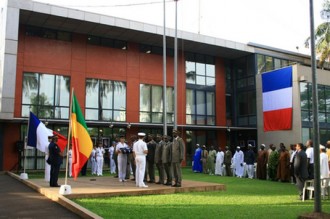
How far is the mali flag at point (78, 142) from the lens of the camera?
10.6 meters

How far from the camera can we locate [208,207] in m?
9.24

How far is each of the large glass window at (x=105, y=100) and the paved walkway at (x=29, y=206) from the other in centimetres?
1408

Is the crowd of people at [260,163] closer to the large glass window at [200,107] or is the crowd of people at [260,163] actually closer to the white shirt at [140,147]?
the white shirt at [140,147]

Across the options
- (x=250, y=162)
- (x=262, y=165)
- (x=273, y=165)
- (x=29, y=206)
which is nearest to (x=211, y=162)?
(x=250, y=162)

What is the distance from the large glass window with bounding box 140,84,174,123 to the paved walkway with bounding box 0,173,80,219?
53.1 ft

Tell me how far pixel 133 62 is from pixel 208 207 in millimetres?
19834

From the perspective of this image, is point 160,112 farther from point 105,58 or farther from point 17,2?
point 17,2

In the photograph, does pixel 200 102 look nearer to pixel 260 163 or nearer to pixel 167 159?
pixel 260 163

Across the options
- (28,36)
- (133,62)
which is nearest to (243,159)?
(133,62)

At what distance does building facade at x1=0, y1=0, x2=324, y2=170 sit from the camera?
2305 cm

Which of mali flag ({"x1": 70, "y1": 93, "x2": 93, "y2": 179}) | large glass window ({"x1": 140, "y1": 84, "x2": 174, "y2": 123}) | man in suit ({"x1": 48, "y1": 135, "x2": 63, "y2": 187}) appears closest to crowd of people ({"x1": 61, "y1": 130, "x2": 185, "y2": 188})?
mali flag ({"x1": 70, "y1": 93, "x2": 93, "y2": 179})

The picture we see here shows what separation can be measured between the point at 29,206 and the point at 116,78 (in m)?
18.2

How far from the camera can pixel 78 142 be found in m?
10.7

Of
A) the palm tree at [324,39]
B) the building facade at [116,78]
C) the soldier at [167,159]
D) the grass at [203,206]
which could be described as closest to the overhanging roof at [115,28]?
the building facade at [116,78]
